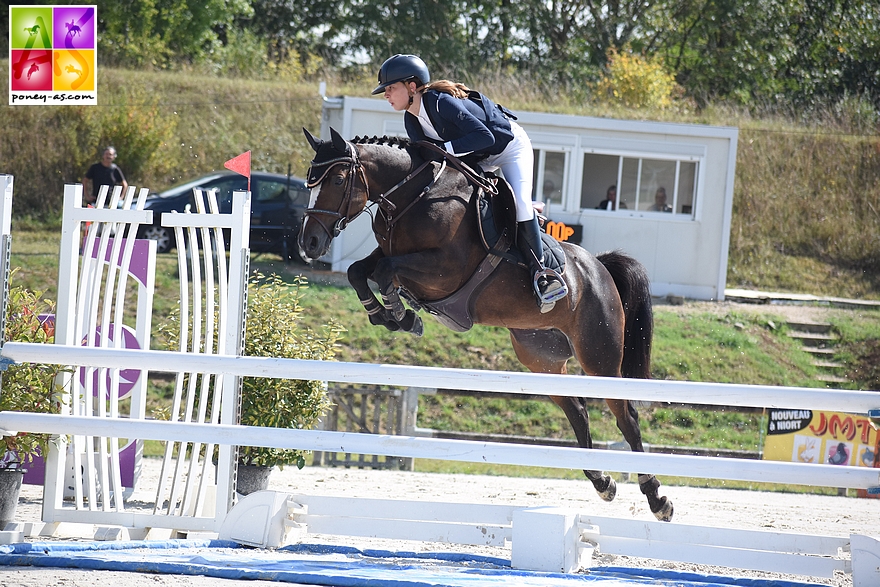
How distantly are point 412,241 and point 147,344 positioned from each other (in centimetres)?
141

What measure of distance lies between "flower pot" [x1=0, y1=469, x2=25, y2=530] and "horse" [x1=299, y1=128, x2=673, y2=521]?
183 centimetres

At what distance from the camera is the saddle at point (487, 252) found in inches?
173

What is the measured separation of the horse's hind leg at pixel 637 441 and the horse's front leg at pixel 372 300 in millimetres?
1305

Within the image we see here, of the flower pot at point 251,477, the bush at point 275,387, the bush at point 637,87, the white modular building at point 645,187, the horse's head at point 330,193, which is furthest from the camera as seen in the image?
the bush at point 637,87

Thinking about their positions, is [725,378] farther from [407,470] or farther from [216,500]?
[216,500]

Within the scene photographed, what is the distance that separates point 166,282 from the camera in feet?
39.6

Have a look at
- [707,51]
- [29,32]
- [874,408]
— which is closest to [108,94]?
[29,32]

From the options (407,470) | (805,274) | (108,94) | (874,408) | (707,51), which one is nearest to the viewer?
(874,408)

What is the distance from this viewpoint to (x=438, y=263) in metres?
4.19

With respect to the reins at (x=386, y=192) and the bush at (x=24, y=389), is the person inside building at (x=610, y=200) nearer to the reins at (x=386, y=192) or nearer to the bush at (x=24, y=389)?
the reins at (x=386, y=192)

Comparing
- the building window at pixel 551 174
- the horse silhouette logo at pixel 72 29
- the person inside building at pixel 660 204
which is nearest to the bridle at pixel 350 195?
the horse silhouette logo at pixel 72 29

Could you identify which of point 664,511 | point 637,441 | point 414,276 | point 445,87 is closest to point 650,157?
point 637,441

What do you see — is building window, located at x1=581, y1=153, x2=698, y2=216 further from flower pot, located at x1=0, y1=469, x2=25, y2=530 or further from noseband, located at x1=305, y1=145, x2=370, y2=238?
flower pot, located at x1=0, y1=469, x2=25, y2=530

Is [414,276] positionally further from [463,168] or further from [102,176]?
[102,176]
